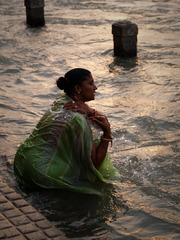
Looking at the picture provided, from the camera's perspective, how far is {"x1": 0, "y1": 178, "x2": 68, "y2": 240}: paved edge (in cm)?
343

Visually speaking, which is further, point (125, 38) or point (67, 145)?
point (125, 38)

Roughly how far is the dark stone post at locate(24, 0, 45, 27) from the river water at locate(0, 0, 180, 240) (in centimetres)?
A: 31

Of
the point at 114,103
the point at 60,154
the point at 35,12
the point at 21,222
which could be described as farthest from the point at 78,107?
the point at 35,12

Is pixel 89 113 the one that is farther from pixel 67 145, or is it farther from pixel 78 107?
pixel 67 145

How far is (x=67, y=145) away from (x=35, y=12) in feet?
30.4

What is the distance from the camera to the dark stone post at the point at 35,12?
493 inches

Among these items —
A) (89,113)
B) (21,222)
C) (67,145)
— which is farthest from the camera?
(89,113)

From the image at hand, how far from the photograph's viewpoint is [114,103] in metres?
7.24

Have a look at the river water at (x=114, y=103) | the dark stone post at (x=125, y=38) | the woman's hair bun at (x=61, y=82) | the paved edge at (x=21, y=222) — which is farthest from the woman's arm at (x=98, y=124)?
the dark stone post at (x=125, y=38)

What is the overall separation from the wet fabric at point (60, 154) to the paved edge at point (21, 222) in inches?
12.5

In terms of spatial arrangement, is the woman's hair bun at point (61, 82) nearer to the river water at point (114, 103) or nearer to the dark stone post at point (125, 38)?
the river water at point (114, 103)

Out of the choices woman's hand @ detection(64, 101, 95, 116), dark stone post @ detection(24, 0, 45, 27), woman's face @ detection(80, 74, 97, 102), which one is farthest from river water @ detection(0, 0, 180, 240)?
woman's face @ detection(80, 74, 97, 102)

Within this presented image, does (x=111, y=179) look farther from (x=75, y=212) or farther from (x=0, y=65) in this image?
(x=0, y=65)

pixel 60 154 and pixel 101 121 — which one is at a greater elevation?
pixel 101 121
